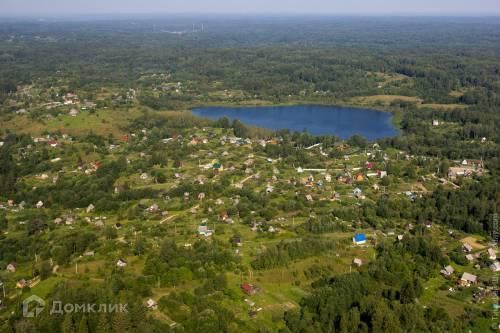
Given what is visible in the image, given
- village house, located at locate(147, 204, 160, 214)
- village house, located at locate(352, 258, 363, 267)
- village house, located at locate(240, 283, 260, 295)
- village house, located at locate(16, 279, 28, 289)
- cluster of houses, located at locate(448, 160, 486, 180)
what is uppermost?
cluster of houses, located at locate(448, 160, 486, 180)

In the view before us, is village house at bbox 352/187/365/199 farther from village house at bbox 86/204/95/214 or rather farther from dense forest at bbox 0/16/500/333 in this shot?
village house at bbox 86/204/95/214

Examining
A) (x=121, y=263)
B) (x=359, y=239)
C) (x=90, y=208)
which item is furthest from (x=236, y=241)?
(x=90, y=208)

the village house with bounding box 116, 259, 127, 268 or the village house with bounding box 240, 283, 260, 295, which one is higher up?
the village house with bounding box 116, 259, 127, 268

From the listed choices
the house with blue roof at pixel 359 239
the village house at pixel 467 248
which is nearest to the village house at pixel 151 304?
the house with blue roof at pixel 359 239

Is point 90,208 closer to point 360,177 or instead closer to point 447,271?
point 360,177

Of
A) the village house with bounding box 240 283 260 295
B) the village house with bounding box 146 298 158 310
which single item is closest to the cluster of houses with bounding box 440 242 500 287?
the village house with bounding box 240 283 260 295

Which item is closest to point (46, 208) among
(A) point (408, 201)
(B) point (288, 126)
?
(A) point (408, 201)

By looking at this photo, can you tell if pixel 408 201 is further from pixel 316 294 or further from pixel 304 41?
pixel 304 41

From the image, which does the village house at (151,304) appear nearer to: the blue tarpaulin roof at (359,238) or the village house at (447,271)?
the blue tarpaulin roof at (359,238)
